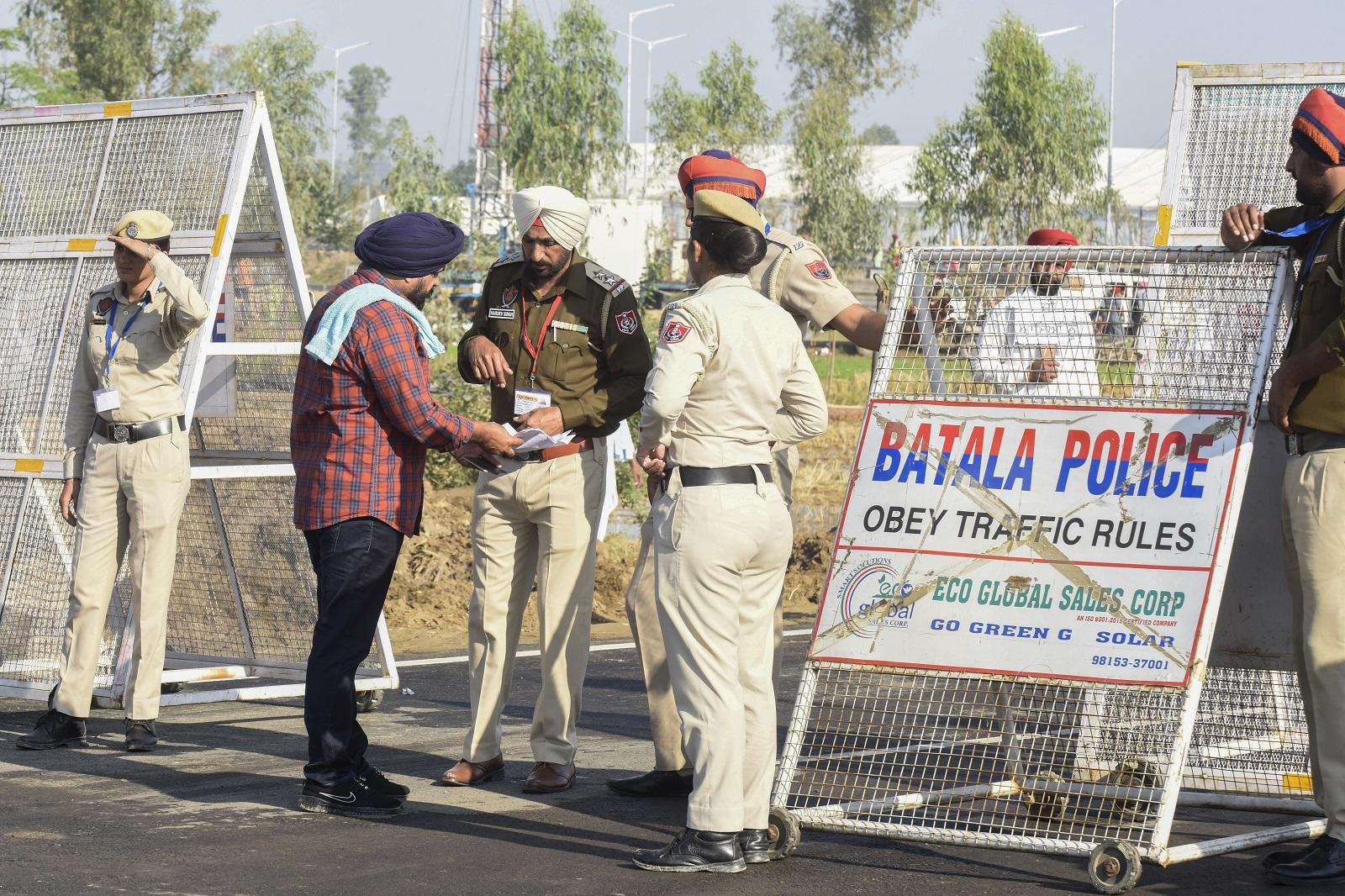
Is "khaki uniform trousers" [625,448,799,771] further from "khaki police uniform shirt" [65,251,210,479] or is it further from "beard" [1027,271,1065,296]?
"khaki police uniform shirt" [65,251,210,479]

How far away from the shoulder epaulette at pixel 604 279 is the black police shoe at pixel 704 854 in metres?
2.25

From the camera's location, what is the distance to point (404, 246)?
6156 mm

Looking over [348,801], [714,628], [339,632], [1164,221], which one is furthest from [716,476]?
[1164,221]

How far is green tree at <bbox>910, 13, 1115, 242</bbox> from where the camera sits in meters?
38.7

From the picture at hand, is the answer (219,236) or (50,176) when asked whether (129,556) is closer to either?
(219,236)

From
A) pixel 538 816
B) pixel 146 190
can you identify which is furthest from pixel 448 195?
pixel 538 816

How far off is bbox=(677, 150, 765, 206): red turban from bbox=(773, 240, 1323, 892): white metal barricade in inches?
29.4

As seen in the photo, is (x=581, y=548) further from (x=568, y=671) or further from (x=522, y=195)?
(x=522, y=195)

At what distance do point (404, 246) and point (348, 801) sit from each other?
1.97m

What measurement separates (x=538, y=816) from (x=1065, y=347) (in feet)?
7.96

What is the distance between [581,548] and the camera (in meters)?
6.58

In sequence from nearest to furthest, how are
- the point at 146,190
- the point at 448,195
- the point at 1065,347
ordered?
the point at 1065,347 → the point at 146,190 → the point at 448,195

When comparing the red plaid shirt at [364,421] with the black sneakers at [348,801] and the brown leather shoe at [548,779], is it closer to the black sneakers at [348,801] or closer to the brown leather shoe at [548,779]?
the black sneakers at [348,801]

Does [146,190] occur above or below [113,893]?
above
